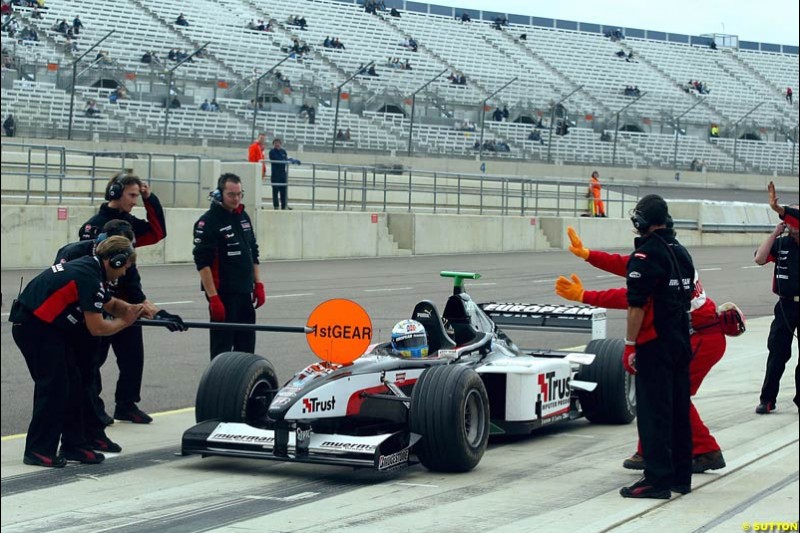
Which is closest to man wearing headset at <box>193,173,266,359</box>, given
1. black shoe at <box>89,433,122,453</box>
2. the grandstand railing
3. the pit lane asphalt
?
the pit lane asphalt

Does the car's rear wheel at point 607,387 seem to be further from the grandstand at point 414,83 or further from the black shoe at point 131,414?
the grandstand at point 414,83

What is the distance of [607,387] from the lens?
9148 millimetres

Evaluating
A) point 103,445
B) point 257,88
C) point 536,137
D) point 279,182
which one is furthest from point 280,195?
point 536,137

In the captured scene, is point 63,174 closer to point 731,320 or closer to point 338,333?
point 338,333

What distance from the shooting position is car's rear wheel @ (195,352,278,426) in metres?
7.80

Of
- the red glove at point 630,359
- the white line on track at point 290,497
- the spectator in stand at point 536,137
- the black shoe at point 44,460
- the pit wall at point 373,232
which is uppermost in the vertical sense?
the spectator in stand at point 536,137

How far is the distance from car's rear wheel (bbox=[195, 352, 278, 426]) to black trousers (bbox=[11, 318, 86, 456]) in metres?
0.89

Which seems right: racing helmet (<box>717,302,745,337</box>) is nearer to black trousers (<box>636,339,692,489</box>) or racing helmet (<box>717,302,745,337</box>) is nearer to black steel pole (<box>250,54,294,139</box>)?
black trousers (<box>636,339,692,489</box>)

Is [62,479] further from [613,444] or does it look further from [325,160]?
[325,160]

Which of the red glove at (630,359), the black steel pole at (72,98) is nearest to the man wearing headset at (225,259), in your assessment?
the red glove at (630,359)

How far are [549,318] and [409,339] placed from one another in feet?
6.65

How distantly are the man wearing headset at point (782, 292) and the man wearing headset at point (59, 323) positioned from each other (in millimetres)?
4554

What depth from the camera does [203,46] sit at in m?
27.3

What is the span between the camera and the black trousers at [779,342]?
30.7ft
